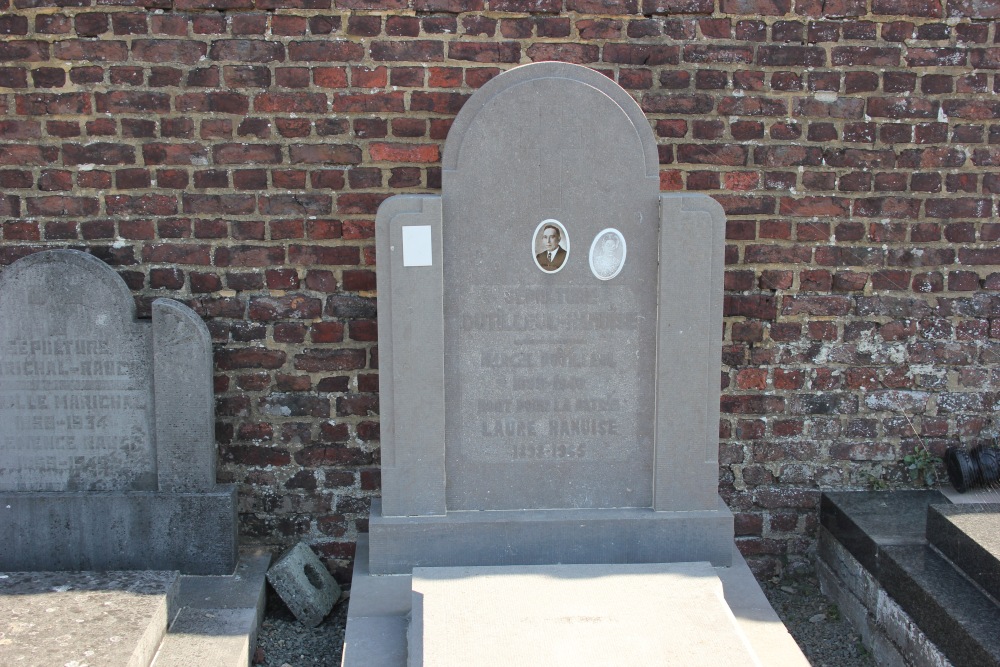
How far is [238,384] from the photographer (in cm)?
353

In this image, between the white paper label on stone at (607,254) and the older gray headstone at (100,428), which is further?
the older gray headstone at (100,428)

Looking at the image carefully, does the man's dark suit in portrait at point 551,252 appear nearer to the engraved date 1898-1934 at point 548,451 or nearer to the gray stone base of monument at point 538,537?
the engraved date 1898-1934 at point 548,451

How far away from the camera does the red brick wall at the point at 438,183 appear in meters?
3.34

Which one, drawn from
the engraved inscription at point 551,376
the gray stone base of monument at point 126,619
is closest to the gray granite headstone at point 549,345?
the engraved inscription at point 551,376

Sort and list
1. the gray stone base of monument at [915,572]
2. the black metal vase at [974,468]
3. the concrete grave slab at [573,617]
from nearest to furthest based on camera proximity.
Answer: the concrete grave slab at [573,617], the gray stone base of monument at [915,572], the black metal vase at [974,468]

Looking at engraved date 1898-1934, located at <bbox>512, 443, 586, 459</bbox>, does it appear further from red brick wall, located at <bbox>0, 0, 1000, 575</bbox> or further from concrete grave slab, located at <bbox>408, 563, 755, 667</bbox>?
red brick wall, located at <bbox>0, 0, 1000, 575</bbox>

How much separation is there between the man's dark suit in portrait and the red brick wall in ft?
2.26

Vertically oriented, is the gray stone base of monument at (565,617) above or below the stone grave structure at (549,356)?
below

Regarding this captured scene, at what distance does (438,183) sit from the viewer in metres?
3.44

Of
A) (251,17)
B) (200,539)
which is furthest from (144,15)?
(200,539)

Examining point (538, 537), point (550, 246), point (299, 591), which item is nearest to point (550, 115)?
point (550, 246)

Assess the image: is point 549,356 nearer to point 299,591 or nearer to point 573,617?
point 573,617

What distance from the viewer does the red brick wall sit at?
334 centimetres

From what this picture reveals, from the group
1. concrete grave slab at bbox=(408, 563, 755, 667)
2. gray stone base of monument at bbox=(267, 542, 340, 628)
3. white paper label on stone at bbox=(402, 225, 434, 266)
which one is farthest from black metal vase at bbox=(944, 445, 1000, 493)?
gray stone base of monument at bbox=(267, 542, 340, 628)
